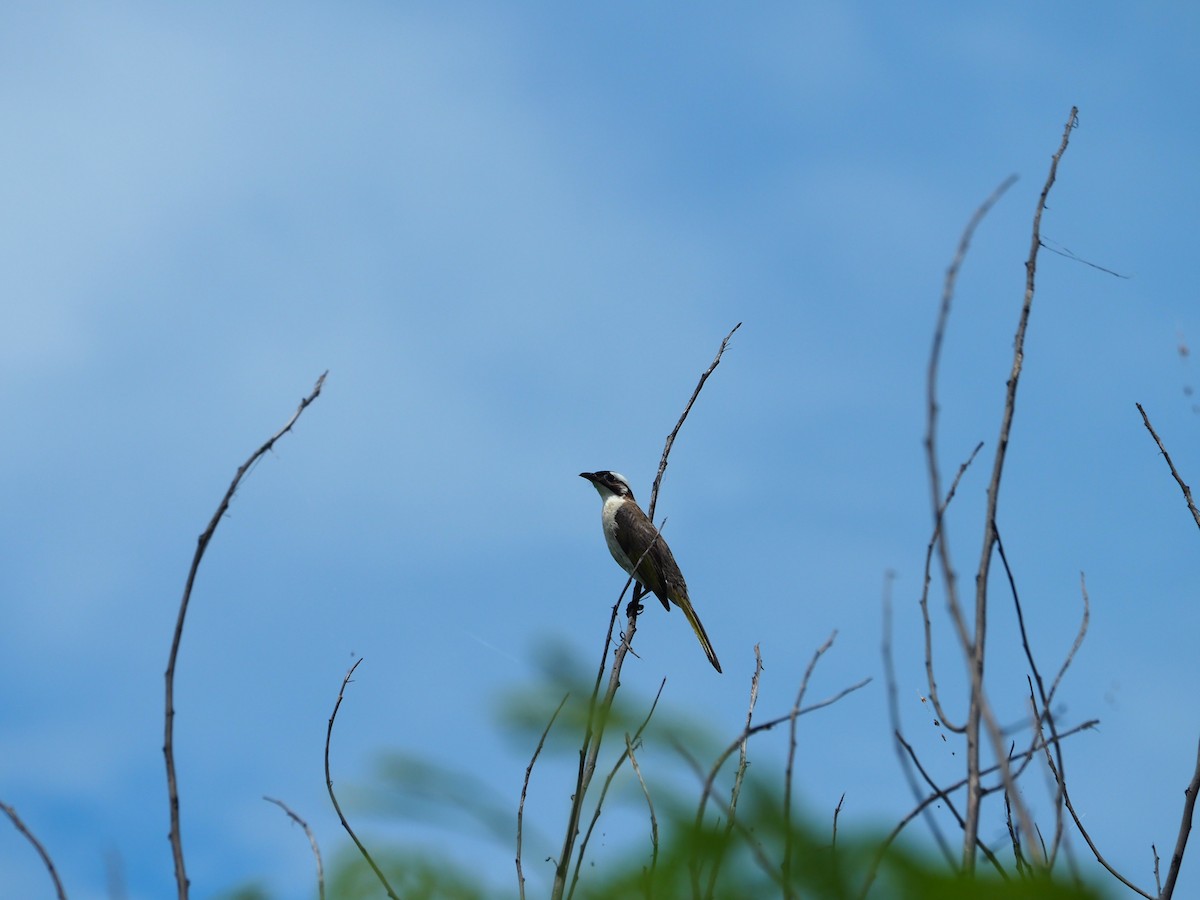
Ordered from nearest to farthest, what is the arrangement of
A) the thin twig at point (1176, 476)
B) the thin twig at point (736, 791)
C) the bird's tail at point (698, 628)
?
1. the thin twig at point (736, 791)
2. the thin twig at point (1176, 476)
3. the bird's tail at point (698, 628)

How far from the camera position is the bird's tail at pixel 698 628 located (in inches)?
359

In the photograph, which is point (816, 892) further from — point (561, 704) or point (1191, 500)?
point (1191, 500)

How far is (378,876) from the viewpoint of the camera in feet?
5.81

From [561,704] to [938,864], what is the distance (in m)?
0.54

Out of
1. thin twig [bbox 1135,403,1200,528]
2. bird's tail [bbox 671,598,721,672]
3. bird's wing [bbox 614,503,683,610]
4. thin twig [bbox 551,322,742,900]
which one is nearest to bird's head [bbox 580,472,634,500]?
bird's wing [bbox 614,503,683,610]

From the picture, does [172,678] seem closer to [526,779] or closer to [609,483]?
[526,779]

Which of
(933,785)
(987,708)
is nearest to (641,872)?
(987,708)

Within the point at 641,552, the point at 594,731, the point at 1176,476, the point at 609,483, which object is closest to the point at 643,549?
the point at 641,552

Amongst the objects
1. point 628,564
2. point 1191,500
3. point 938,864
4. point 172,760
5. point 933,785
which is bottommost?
point 938,864

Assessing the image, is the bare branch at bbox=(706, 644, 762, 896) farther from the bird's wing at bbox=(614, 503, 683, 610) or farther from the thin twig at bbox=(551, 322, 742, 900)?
the bird's wing at bbox=(614, 503, 683, 610)

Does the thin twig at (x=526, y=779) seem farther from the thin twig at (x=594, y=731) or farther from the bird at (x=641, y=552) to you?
the bird at (x=641, y=552)

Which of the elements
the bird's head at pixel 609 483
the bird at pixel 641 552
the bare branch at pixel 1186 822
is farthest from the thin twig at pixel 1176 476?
the bird's head at pixel 609 483

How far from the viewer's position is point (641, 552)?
33.5 ft

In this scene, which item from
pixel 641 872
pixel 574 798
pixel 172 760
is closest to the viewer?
pixel 641 872
